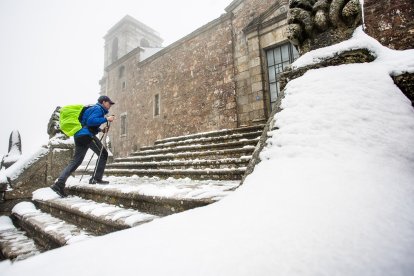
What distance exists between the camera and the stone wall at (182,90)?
31.7 ft

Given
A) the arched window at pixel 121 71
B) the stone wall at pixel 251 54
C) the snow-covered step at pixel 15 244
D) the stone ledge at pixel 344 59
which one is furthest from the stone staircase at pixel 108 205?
the arched window at pixel 121 71

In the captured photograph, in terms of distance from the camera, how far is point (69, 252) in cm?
129

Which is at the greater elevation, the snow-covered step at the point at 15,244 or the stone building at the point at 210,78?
the stone building at the point at 210,78

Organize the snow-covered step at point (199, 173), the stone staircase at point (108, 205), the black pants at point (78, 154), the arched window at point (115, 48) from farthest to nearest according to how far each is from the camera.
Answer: the arched window at point (115, 48) → the black pants at point (78, 154) → the snow-covered step at point (199, 173) → the stone staircase at point (108, 205)

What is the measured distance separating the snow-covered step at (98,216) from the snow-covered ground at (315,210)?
0.71 m

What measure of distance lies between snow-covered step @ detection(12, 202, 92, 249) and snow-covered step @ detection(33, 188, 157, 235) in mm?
85

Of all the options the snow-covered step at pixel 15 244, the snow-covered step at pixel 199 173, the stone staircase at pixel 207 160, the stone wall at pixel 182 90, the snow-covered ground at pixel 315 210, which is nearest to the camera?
the snow-covered ground at pixel 315 210

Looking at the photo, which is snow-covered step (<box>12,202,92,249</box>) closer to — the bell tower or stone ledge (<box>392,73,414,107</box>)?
stone ledge (<box>392,73,414,107</box>)

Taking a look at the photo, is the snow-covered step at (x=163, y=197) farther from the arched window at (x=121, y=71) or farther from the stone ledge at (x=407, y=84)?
the arched window at (x=121, y=71)

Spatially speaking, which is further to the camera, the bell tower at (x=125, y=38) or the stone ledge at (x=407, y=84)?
the bell tower at (x=125, y=38)

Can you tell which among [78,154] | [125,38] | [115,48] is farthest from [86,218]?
[115,48]

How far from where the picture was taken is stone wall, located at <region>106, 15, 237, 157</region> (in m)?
9.67

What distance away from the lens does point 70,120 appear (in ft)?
13.1

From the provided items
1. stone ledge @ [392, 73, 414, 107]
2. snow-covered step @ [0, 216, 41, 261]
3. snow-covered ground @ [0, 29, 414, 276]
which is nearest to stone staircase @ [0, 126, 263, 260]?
snow-covered step @ [0, 216, 41, 261]
